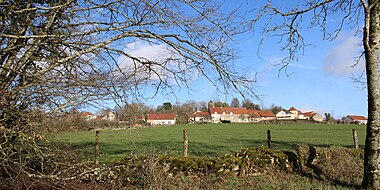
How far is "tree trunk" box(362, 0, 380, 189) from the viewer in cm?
644

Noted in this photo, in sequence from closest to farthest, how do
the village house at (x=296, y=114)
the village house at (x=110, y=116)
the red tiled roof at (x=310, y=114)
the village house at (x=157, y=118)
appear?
1. the village house at (x=110, y=116)
2. the village house at (x=157, y=118)
3. the village house at (x=296, y=114)
4. the red tiled roof at (x=310, y=114)

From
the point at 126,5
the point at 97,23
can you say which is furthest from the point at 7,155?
the point at 126,5

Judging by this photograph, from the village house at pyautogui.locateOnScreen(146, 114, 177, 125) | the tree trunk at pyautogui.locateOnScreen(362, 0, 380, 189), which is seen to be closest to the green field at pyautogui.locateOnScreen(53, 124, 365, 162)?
the village house at pyautogui.locateOnScreen(146, 114, 177, 125)

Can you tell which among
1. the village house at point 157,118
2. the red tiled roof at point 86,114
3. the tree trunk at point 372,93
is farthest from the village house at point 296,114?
the red tiled roof at point 86,114

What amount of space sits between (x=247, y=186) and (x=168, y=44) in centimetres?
375

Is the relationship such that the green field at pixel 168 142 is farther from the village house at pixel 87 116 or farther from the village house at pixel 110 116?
the village house at pixel 87 116

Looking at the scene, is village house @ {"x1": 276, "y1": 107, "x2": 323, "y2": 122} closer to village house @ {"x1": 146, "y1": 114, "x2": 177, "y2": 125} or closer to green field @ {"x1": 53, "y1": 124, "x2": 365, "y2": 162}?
village house @ {"x1": 146, "y1": 114, "x2": 177, "y2": 125}

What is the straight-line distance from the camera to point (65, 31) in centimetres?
466

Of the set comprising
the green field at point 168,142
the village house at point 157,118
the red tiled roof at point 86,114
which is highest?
the red tiled roof at point 86,114

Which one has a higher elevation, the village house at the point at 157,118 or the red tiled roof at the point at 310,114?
the red tiled roof at the point at 310,114

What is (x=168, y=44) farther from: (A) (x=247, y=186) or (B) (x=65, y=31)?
(A) (x=247, y=186)

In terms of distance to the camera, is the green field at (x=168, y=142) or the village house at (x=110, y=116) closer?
the village house at (x=110, y=116)

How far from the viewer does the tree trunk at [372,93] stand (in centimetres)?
644

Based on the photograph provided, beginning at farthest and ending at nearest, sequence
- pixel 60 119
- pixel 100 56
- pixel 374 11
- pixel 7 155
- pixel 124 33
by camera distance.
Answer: pixel 374 11, pixel 100 56, pixel 124 33, pixel 60 119, pixel 7 155
